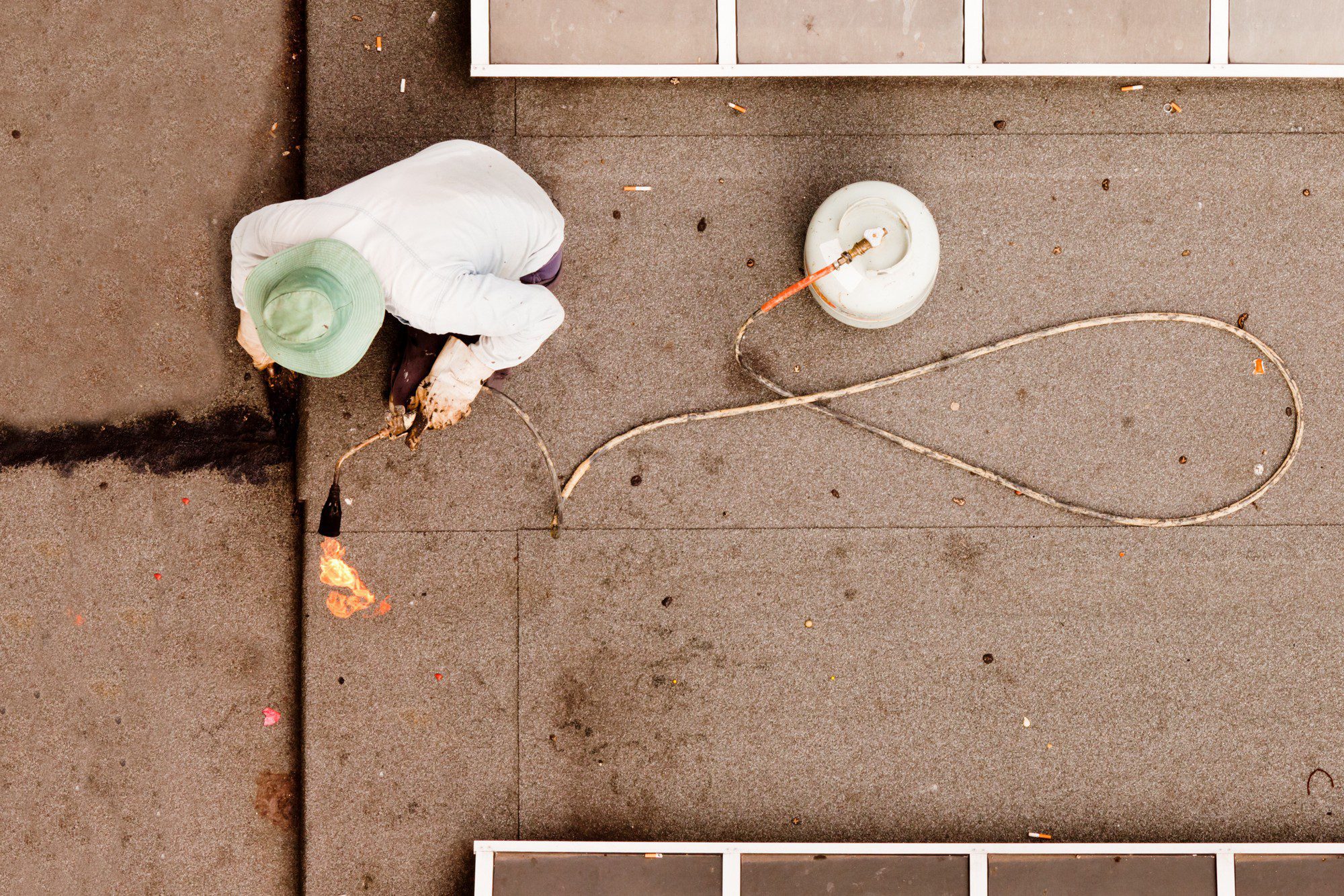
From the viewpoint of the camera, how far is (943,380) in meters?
2.40

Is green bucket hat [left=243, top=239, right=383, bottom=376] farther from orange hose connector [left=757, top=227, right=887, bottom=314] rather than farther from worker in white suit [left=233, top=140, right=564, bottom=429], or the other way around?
orange hose connector [left=757, top=227, right=887, bottom=314]

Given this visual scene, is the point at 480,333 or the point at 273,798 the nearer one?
the point at 480,333

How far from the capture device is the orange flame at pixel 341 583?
94.4 inches

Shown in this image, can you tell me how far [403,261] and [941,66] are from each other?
153 cm

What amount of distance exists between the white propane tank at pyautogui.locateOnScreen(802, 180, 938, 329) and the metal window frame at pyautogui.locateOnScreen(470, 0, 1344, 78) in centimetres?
34

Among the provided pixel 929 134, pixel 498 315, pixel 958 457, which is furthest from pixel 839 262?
pixel 498 315

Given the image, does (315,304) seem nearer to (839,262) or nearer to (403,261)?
(403,261)

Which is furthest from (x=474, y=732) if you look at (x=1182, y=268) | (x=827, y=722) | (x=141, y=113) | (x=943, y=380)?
(x=1182, y=268)

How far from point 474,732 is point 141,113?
80.0 inches

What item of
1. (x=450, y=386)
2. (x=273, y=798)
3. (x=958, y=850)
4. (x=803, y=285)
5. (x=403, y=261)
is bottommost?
(x=958, y=850)

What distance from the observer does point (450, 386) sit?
2.17m

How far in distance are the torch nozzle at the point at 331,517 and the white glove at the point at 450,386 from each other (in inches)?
12.7

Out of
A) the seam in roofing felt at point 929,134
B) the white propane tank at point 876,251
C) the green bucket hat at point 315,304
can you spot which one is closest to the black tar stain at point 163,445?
the green bucket hat at point 315,304

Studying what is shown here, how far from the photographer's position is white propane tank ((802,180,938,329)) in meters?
2.17
